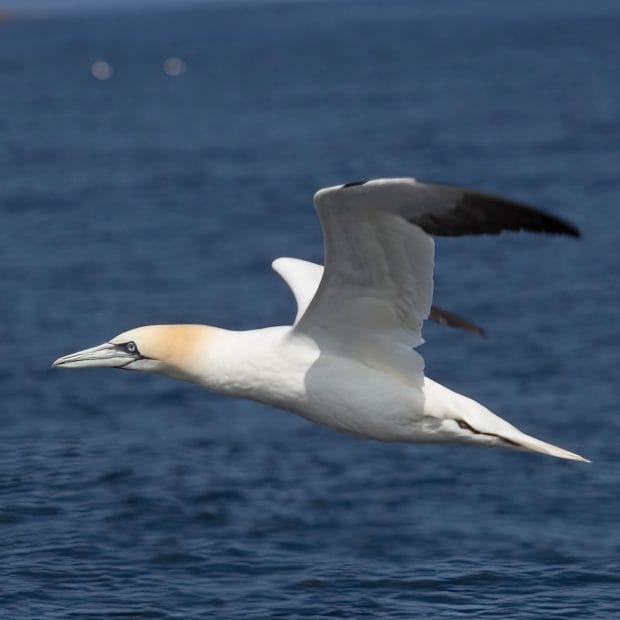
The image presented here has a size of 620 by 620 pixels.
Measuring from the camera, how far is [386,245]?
8.65 m

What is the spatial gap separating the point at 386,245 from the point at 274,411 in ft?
25.2

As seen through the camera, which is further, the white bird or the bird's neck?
the bird's neck

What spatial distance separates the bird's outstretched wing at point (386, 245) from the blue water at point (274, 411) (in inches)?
81.9

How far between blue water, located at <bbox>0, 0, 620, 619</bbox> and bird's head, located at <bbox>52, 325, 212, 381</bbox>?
1774 millimetres

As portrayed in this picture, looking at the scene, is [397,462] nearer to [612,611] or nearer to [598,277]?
[612,611]

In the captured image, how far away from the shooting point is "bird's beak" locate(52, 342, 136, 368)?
31.0 feet

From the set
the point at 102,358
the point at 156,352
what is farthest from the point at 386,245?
the point at 102,358

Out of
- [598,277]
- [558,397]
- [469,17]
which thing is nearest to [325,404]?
[558,397]

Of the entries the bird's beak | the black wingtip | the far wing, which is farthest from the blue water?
the black wingtip

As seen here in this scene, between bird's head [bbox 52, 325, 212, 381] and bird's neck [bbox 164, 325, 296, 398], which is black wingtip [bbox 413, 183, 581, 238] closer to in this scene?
bird's neck [bbox 164, 325, 296, 398]

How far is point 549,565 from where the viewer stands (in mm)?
11844

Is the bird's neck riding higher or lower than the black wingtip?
lower

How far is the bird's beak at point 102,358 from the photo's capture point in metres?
9.46

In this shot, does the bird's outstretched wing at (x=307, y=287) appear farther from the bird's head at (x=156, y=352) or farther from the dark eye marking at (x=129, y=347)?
the dark eye marking at (x=129, y=347)
